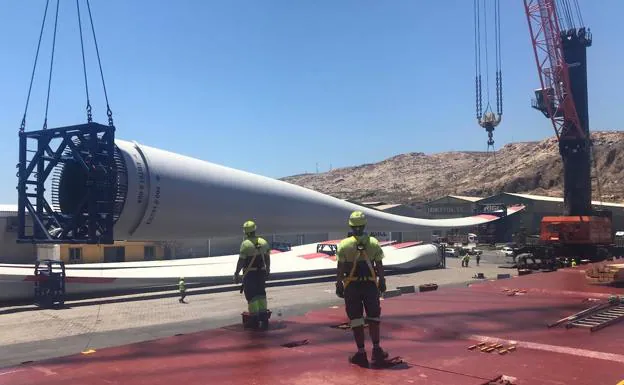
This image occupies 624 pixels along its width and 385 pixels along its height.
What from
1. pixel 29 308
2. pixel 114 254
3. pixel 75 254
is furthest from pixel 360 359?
pixel 114 254

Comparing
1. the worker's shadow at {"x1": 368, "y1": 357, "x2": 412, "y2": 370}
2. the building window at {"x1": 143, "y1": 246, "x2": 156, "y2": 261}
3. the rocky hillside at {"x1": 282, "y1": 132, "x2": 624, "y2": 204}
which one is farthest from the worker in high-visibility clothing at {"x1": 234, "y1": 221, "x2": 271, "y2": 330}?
the rocky hillside at {"x1": 282, "y1": 132, "x2": 624, "y2": 204}

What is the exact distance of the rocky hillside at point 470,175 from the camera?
85500 millimetres

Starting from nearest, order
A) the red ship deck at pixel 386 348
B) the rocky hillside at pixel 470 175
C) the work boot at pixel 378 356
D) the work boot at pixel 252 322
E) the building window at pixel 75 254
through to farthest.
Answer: the red ship deck at pixel 386 348 < the work boot at pixel 378 356 < the work boot at pixel 252 322 < the building window at pixel 75 254 < the rocky hillside at pixel 470 175

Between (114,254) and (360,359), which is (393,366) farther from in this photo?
(114,254)

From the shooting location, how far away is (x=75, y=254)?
27.8 metres

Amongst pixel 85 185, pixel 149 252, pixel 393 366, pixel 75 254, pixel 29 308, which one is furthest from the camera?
pixel 149 252

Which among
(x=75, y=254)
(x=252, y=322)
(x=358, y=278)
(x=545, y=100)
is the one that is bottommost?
(x=252, y=322)

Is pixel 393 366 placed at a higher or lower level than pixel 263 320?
lower

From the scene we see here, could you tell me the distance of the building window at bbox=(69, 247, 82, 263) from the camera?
27.5 metres

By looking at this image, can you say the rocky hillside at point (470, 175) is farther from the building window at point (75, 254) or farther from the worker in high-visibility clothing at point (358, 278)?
the worker in high-visibility clothing at point (358, 278)

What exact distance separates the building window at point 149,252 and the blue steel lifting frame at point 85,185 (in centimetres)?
2062

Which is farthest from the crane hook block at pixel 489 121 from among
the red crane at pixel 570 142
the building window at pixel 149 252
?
the building window at pixel 149 252

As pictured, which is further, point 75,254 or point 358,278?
point 75,254

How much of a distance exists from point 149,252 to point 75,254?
16.2 ft
